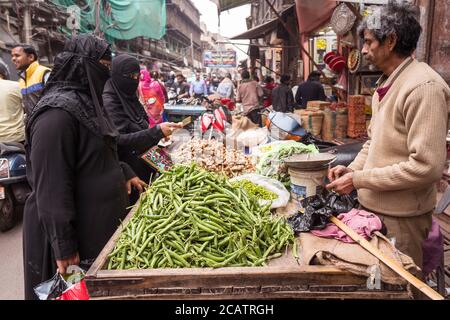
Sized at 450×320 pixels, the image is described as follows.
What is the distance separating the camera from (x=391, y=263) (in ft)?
5.73

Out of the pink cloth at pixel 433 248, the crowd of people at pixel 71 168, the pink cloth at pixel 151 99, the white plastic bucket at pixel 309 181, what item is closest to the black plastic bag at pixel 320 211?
the white plastic bucket at pixel 309 181

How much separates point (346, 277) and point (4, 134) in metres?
6.03

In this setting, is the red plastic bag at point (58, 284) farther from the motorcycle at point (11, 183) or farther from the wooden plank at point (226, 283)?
the motorcycle at point (11, 183)

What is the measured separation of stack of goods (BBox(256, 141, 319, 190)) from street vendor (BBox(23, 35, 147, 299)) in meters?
1.51

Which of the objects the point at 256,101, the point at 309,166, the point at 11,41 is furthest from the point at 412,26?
the point at 11,41

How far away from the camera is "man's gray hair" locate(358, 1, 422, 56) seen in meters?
2.15

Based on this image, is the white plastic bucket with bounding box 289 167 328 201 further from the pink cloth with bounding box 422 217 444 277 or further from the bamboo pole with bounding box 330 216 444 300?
the pink cloth with bounding box 422 217 444 277

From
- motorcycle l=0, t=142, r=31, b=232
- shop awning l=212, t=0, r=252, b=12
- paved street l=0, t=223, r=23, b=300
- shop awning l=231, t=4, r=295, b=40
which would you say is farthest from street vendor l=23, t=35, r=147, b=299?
shop awning l=212, t=0, r=252, b=12

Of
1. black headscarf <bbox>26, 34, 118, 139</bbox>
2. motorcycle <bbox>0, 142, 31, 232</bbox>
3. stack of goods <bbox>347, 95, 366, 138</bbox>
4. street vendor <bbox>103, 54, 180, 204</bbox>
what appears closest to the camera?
black headscarf <bbox>26, 34, 118, 139</bbox>

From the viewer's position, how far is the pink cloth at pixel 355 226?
2043 millimetres

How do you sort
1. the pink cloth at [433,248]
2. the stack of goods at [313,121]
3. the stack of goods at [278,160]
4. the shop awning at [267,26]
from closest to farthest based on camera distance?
the pink cloth at [433,248]
the stack of goods at [278,160]
the stack of goods at [313,121]
the shop awning at [267,26]

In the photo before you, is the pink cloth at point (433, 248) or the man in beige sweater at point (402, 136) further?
the pink cloth at point (433, 248)

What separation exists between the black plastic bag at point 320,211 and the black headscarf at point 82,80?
1.39 meters
